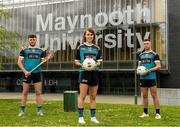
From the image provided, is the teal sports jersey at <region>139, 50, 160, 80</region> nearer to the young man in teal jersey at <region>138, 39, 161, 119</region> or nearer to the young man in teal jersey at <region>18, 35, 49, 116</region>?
the young man in teal jersey at <region>138, 39, 161, 119</region>

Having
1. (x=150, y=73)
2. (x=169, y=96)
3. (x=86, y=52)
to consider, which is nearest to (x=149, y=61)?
(x=150, y=73)

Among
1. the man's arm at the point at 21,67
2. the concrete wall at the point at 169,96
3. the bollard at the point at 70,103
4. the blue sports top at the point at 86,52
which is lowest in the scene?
the concrete wall at the point at 169,96

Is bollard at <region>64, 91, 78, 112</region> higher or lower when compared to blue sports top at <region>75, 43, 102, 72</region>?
lower

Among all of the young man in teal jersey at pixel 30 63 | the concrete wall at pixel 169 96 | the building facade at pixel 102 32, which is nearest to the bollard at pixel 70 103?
the young man in teal jersey at pixel 30 63

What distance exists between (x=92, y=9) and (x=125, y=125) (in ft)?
113

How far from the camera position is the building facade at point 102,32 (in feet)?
127

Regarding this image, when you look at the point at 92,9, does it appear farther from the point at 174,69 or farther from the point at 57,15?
the point at 174,69

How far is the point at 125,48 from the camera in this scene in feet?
130

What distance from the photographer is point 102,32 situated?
40.5 metres

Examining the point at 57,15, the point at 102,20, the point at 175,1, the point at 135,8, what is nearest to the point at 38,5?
the point at 57,15

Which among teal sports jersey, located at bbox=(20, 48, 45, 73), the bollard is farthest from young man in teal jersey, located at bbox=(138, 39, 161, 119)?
teal sports jersey, located at bbox=(20, 48, 45, 73)

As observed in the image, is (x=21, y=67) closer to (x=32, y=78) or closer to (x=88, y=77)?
(x=32, y=78)

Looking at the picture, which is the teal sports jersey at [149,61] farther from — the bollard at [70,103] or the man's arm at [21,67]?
the man's arm at [21,67]

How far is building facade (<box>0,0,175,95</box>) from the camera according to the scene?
38750 millimetres
